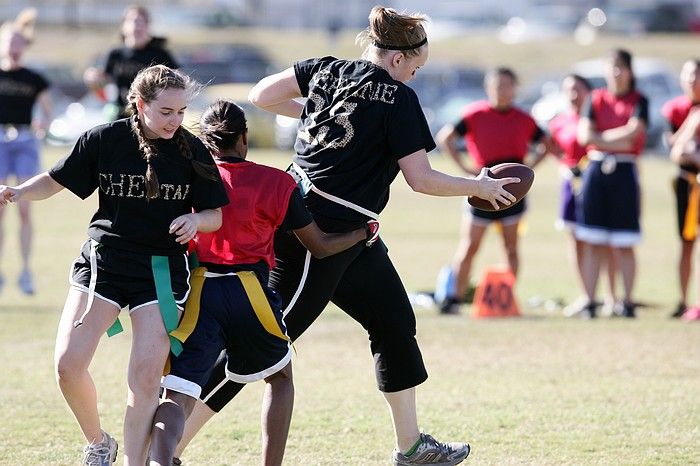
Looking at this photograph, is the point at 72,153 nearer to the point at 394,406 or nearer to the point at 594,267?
the point at 394,406

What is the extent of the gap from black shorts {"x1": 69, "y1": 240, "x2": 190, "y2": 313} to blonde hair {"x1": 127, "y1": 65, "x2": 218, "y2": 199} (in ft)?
0.83

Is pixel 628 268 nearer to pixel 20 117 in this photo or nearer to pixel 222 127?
pixel 20 117

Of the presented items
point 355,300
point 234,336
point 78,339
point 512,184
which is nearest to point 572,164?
point 512,184

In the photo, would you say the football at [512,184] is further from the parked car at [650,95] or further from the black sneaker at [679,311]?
the parked car at [650,95]

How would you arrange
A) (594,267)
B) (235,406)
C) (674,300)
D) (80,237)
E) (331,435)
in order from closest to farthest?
(331,435) < (235,406) < (594,267) < (674,300) < (80,237)

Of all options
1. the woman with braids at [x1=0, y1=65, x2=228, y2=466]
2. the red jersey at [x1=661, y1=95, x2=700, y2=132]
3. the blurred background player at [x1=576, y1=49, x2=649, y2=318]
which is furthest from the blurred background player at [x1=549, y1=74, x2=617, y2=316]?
the woman with braids at [x1=0, y1=65, x2=228, y2=466]

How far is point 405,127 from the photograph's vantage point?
5000mm

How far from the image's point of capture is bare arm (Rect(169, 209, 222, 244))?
461cm

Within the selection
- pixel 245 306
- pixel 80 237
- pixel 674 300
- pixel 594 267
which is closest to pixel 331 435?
pixel 245 306

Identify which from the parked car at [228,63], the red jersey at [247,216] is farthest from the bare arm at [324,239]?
the parked car at [228,63]

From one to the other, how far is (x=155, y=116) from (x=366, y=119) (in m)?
0.86

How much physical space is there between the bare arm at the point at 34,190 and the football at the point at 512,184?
1659 millimetres

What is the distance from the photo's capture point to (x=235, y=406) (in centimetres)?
671

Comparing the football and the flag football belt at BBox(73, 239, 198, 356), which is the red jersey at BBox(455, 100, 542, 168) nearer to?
the football
